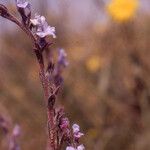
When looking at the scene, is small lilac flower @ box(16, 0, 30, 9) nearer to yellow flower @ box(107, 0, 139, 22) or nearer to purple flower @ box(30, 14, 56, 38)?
purple flower @ box(30, 14, 56, 38)

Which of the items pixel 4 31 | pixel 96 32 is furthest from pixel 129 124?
pixel 4 31

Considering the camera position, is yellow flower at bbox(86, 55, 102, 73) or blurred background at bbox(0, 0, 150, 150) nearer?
blurred background at bbox(0, 0, 150, 150)

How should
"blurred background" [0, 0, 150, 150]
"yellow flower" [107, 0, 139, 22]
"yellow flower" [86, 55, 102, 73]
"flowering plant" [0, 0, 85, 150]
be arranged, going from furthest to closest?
1. "yellow flower" [86, 55, 102, 73]
2. "yellow flower" [107, 0, 139, 22]
3. "blurred background" [0, 0, 150, 150]
4. "flowering plant" [0, 0, 85, 150]

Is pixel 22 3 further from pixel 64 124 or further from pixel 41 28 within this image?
pixel 64 124

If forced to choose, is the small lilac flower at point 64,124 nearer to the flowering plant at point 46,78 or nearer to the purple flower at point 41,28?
the flowering plant at point 46,78

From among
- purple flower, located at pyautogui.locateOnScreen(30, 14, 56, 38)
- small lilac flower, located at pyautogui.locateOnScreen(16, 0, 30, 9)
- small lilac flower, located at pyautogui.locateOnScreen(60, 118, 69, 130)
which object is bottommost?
small lilac flower, located at pyautogui.locateOnScreen(60, 118, 69, 130)

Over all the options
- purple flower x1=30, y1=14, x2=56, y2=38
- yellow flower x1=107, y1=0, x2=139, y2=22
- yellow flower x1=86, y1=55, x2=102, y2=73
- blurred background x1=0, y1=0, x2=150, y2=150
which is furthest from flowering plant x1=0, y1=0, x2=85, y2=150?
yellow flower x1=86, y1=55, x2=102, y2=73

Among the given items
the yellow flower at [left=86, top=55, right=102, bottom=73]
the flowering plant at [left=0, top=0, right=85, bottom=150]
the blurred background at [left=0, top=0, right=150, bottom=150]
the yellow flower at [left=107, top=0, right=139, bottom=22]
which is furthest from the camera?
the yellow flower at [left=86, top=55, right=102, bottom=73]

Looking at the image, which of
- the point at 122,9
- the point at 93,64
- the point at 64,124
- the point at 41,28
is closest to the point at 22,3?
the point at 41,28
